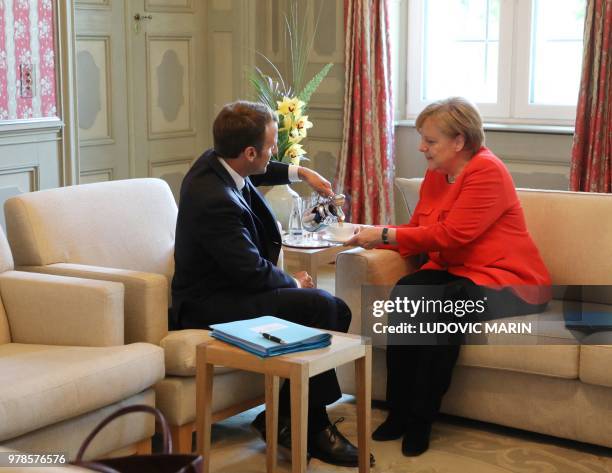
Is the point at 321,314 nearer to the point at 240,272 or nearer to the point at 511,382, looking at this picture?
the point at 240,272

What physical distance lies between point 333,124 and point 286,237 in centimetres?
223

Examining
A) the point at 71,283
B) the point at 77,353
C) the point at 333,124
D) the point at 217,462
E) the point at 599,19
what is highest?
the point at 599,19

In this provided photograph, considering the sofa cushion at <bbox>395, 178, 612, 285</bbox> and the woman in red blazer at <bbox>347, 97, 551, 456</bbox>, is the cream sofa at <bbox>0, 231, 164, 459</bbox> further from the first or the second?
the sofa cushion at <bbox>395, 178, 612, 285</bbox>

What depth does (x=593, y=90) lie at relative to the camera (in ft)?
15.5

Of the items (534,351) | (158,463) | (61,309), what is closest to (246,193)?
(61,309)

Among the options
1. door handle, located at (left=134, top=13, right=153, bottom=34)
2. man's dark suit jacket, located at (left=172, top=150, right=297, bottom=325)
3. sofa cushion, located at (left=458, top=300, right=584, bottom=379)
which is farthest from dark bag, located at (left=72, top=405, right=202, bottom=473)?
door handle, located at (left=134, top=13, right=153, bottom=34)

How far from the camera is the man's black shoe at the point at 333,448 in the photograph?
9.37 ft

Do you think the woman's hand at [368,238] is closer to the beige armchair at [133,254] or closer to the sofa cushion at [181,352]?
the beige armchair at [133,254]

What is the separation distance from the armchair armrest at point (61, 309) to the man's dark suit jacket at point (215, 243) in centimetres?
27

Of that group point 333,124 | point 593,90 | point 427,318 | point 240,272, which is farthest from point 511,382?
point 333,124

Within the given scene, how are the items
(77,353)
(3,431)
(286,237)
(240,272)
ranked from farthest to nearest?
(286,237), (240,272), (77,353), (3,431)

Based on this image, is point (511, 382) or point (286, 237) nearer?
point (511, 382)

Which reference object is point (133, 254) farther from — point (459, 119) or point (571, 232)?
point (571, 232)

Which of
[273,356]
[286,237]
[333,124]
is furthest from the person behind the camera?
[333,124]
